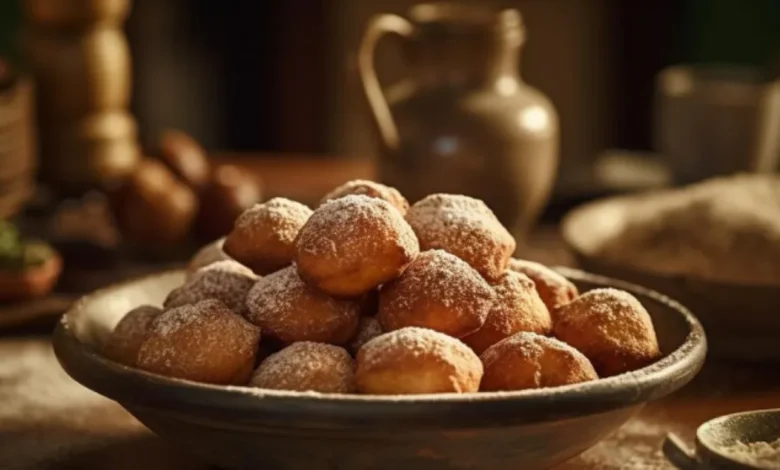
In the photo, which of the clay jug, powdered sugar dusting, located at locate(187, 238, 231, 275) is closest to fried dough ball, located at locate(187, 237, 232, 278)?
powdered sugar dusting, located at locate(187, 238, 231, 275)

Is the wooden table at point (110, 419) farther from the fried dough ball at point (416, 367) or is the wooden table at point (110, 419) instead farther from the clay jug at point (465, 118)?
the clay jug at point (465, 118)

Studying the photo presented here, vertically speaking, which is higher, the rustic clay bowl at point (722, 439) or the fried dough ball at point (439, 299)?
the fried dough ball at point (439, 299)

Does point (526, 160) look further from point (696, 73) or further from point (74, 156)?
point (74, 156)

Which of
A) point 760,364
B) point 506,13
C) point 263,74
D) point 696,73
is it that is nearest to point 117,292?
point 760,364

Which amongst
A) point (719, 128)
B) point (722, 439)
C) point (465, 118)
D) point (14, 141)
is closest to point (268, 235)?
point (722, 439)

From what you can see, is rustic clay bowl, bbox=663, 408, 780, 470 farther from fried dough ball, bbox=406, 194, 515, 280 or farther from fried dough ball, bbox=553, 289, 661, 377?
fried dough ball, bbox=406, 194, 515, 280

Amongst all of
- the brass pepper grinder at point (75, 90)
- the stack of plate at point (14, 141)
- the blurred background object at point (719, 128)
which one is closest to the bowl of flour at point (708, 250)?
the blurred background object at point (719, 128)

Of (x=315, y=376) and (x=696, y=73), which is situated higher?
(x=315, y=376)
